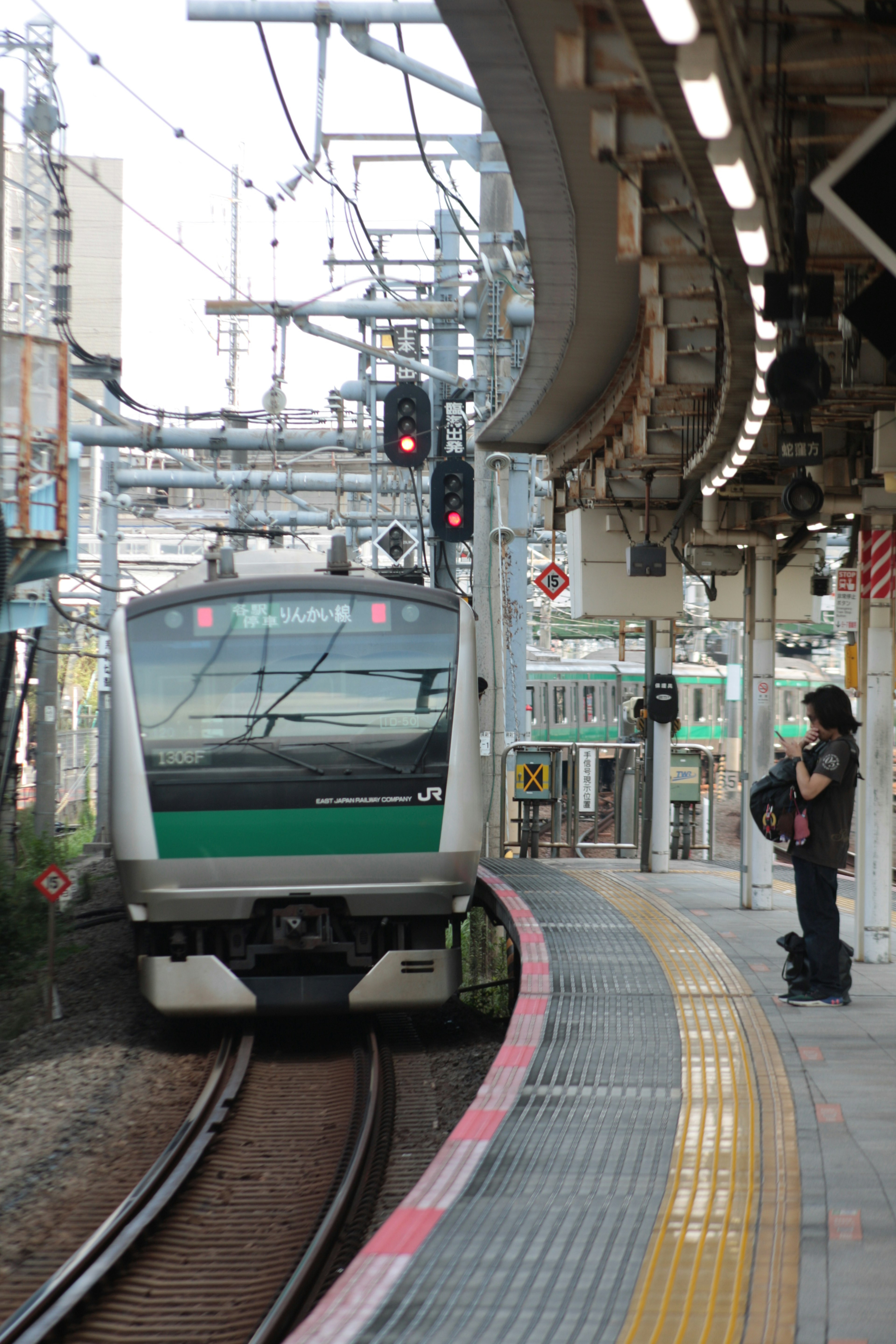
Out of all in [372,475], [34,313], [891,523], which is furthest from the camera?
[372,475]

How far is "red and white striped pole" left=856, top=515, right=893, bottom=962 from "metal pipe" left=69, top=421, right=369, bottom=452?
1391cm

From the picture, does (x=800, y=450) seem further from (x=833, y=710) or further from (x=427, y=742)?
(x=427, y=742)

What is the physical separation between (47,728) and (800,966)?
13100mm

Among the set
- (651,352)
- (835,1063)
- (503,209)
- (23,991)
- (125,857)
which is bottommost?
(23,991)

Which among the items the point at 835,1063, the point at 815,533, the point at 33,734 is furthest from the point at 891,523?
the point at 33,734

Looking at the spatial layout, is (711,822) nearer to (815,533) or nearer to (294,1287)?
(815,533)

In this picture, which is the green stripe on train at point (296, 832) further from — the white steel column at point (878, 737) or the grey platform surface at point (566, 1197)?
the white steel column at point (878, 737)

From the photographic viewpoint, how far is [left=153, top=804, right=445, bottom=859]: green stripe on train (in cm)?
820

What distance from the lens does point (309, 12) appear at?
8828mm

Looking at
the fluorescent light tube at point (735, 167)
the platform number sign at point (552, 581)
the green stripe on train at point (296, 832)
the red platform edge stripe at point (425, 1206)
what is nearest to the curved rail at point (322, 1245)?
the red platform edge stripe at point (425, 1206)

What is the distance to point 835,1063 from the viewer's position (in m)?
6.03

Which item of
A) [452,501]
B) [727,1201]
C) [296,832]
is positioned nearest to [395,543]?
[452,501]

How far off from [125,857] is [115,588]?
12.5 metres

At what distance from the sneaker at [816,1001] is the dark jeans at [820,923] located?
0.05ft
